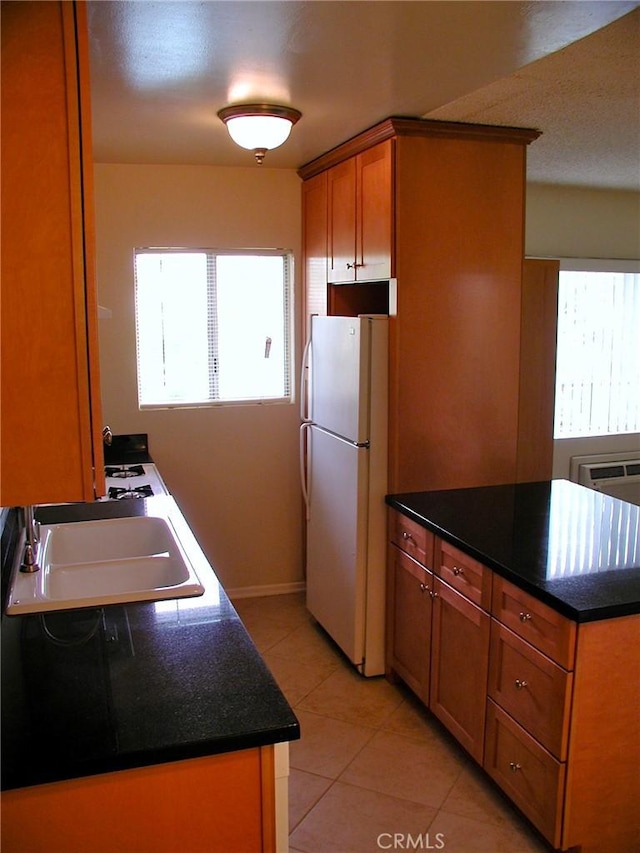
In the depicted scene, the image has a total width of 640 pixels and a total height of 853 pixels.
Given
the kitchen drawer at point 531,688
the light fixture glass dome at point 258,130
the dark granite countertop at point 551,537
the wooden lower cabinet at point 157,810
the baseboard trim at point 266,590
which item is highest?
the light fixture glass dome at point 258,130

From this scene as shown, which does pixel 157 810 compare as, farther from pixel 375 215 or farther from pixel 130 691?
pixel 375 215

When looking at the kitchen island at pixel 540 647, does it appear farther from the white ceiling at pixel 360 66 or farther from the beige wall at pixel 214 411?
the white ceiling at pixel 360 66

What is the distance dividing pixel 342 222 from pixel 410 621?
1828 mm

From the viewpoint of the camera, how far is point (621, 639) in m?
2.09

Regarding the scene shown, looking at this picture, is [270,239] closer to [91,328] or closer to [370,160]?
[370,160]

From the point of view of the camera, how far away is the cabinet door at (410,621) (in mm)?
2895

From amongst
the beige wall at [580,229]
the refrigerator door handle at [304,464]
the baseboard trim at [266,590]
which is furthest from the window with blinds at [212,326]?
the beige wall at [580,229]

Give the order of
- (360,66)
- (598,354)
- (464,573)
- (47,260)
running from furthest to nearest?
1. (598,354)
2. (464,573)
3. (360,66)
4. (47,260)

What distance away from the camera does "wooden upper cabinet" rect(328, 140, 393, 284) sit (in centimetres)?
303

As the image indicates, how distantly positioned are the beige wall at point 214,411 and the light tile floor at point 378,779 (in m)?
0.92

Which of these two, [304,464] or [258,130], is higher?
[258,130]

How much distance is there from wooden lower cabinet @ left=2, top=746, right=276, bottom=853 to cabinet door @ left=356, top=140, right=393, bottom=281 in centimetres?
213

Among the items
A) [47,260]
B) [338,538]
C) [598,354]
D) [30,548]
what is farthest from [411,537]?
[598,354]

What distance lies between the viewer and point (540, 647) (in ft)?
7.09
